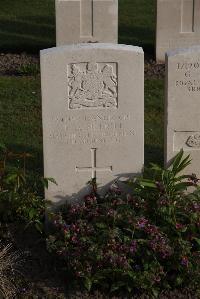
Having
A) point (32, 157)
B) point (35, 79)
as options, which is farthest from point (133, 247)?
point (35, 79)

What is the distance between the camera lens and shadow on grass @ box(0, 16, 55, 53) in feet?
43.8

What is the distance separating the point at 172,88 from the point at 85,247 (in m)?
1.67

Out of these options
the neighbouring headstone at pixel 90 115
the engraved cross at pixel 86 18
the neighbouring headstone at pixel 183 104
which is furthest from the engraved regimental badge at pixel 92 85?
the engraved cross at pixel 86 18

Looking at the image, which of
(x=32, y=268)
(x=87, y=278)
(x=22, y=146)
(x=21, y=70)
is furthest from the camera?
(x=21, y=70)

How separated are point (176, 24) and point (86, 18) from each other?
4.89 ft

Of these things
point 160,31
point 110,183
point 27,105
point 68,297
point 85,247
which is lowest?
point 68,297

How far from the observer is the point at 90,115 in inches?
244

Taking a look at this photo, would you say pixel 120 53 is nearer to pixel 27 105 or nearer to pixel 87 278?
pixel 87 278

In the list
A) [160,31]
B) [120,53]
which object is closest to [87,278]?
[120,53]

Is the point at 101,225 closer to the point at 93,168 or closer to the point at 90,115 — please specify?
the point at 93,168

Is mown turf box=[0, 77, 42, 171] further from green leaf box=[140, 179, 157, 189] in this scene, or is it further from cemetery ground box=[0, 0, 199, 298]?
green leaf box=[140, 179, 157, 189]

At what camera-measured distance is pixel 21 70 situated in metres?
11.3

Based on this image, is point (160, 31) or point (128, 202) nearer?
point (128, 202)

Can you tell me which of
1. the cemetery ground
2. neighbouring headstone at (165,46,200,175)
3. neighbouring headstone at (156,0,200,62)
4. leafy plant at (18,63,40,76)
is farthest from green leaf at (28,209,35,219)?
neighbouring headstone at (156,0,200,62)
